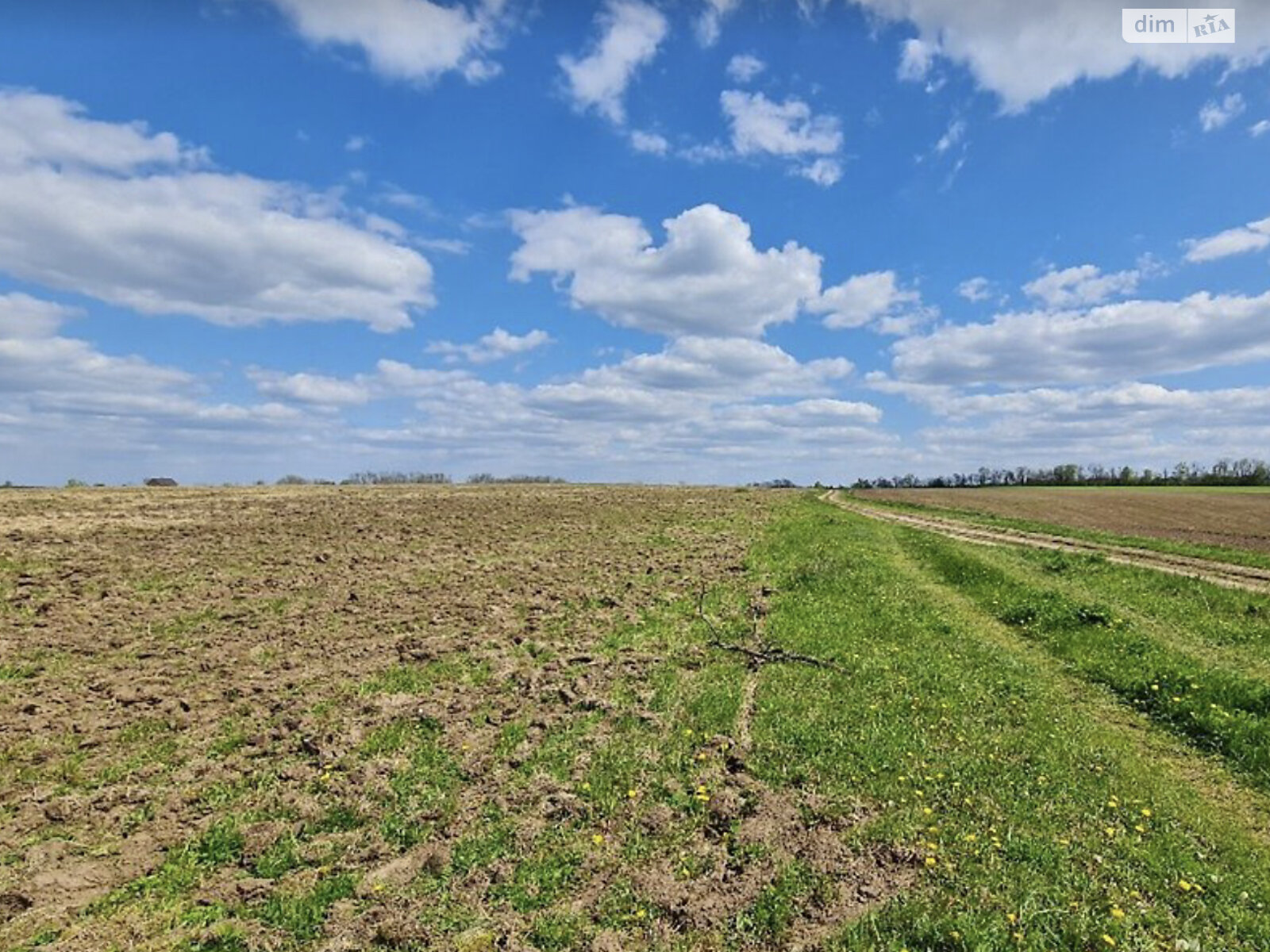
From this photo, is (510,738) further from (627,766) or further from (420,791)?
(627,766)

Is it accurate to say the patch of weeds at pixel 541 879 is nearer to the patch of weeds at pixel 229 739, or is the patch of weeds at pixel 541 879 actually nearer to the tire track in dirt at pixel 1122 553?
the patch of weeds at pixel 229 739

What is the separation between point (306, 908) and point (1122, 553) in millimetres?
33358

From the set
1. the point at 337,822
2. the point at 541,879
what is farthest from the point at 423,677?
the point at 541,879

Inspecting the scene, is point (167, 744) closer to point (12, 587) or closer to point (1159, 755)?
point (12, 587)

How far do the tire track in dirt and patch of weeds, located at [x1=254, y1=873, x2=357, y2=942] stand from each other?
76.7ft

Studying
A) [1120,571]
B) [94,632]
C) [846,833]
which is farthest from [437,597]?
[1120,571]

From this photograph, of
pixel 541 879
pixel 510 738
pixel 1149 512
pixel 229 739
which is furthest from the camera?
pixel 1149 512

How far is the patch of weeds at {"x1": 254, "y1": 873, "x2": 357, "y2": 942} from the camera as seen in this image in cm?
588

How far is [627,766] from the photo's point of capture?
28.3 ft

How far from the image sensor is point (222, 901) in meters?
6.23

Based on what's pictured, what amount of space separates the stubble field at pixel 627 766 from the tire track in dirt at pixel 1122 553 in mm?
4015

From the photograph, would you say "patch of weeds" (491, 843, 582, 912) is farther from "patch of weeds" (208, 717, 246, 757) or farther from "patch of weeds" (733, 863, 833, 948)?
"patch of weeds" (208, 717, 246, 757)

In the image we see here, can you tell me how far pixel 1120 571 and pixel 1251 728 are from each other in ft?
50.0

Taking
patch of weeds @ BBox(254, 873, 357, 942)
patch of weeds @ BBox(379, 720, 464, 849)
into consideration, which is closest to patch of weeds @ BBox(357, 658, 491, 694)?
patch of weeds @ BBox(379, 720, 464, 849)
